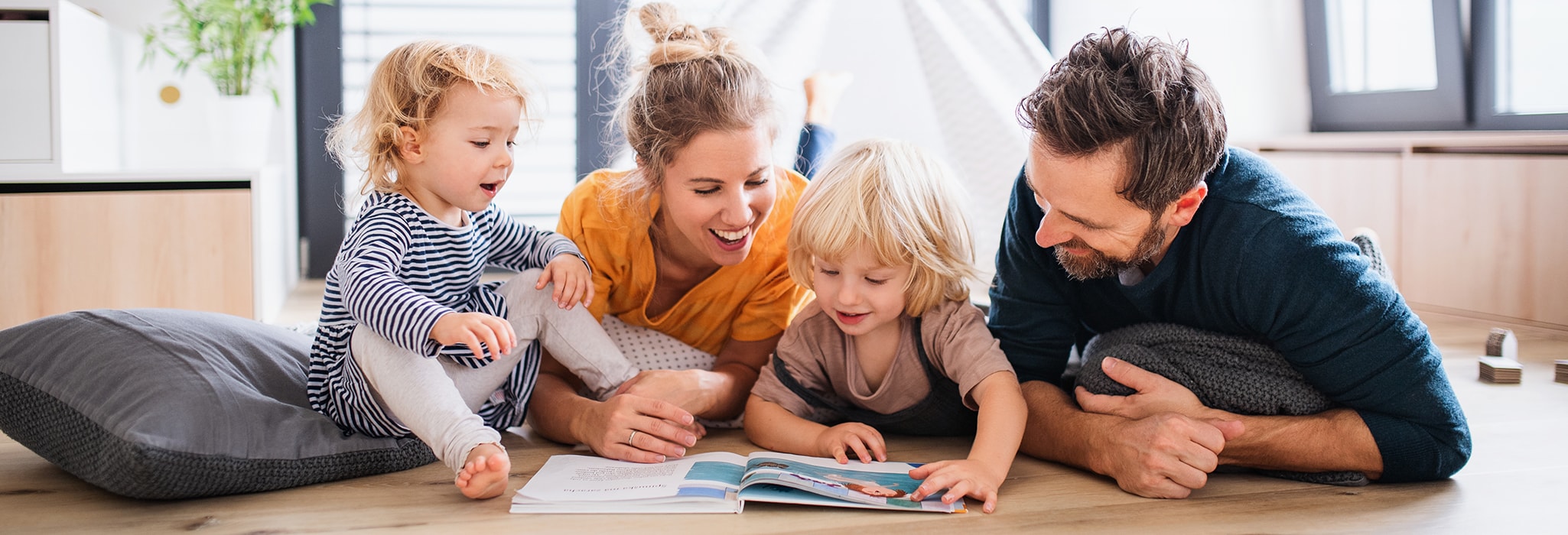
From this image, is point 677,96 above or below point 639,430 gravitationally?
above

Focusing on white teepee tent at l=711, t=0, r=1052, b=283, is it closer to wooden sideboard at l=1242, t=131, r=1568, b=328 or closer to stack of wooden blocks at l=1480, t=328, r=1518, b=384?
stack of wooden blocks at l=1480, t=328, r=1518, b=384

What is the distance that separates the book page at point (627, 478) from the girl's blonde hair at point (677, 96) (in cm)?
38

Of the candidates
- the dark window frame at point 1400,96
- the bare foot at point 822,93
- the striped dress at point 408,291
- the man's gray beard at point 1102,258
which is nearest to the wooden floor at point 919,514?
the striped dress at point 408,291

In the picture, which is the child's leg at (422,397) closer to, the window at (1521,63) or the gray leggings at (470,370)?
the gray leggings at (470,370)

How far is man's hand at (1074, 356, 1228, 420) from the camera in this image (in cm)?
125

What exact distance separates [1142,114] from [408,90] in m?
0.84

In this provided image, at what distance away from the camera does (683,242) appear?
61.9 inches

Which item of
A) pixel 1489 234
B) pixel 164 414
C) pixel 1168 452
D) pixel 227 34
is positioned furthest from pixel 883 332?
pixel 227 34

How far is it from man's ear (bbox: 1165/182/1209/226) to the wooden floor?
0.99ft

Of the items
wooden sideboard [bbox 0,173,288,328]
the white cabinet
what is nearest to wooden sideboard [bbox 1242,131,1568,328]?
wooden sideboard [bbox 0,173,288,328]

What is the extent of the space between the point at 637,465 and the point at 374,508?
29 centimetres

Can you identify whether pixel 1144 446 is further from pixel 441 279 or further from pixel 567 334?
pixel 441 279

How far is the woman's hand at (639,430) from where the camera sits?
1308 millimetres

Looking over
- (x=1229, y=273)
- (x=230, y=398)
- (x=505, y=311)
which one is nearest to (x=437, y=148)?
(x=505, y=311)
